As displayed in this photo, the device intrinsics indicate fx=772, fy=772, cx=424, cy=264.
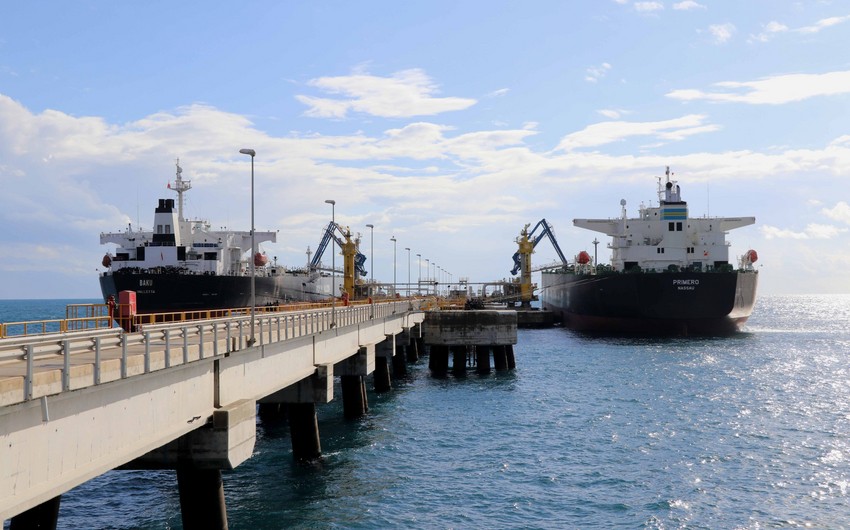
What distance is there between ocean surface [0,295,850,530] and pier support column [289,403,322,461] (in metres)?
0.74

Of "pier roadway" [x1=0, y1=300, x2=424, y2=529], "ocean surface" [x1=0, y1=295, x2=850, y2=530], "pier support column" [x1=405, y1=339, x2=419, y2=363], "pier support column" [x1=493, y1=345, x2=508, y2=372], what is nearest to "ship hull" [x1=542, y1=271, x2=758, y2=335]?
"pier support column" [x1=405, y1=339, x2=419, y2=363]

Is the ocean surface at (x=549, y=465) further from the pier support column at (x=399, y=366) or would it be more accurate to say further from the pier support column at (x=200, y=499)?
the pier support column at (x=399, y=366)

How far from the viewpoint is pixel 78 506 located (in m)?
26.9

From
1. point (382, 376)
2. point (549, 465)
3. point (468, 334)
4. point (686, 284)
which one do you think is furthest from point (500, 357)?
point (686, 284)

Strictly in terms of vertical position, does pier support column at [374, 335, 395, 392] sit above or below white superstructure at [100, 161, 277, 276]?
below

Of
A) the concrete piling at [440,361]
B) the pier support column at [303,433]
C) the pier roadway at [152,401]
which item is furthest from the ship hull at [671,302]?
the pier support column at [303,433]

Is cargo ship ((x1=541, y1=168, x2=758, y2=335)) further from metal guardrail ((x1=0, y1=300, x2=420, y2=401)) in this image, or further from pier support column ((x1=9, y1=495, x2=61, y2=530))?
pier support column ((x1=9, y1=495, x2=61, y2=530))

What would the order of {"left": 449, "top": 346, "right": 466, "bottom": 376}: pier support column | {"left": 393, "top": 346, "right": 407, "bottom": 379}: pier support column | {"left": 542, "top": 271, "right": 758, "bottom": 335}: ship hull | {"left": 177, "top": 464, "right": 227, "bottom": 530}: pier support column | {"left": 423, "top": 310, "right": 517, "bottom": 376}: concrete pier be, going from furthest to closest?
{"left": 542, "top": 271, "right": 758, "bottom": 335}: ship hull, {"left": 393, "top": 346, "right": 407, "bottom": 379}: pier support column, {"left": 423, "top": 310, "right": 517, "bottom": 376}: concrete pier, {"left": 449, "top": 346, "right": 466, "bottom": 376}: pier support column, {"left": 177, "top": 464, "right": 227, "bottom": 530}: pier support column

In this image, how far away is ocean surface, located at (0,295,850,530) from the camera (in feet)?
82.6

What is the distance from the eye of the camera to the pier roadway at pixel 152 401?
12656mm

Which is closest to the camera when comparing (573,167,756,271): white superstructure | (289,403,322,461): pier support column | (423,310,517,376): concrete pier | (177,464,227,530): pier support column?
(177,464,227,530): pier support column

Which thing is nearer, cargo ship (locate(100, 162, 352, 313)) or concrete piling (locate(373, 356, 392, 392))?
concrete piling (locate(373, 356, 392, 392))

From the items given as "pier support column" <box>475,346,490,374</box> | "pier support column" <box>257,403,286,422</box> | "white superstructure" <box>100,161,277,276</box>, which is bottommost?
"pier support column" <box>257,403,286,422</box>

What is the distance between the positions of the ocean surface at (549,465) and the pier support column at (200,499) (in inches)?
131
